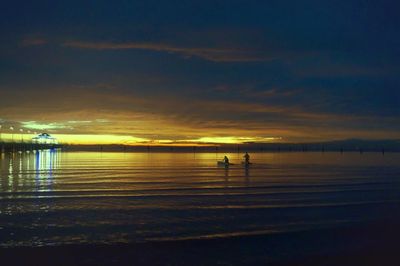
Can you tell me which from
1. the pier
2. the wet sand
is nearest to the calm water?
the wet sand

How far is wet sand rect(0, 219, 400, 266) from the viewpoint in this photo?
36.6ft

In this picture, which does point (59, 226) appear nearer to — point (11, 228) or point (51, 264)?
point (11, 228)

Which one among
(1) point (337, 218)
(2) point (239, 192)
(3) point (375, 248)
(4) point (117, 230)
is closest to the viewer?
(3) point (375, 248)

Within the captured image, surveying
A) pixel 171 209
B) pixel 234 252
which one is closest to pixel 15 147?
pixel 171 209

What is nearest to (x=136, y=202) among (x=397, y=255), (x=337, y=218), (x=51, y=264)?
(x=337, y=218)

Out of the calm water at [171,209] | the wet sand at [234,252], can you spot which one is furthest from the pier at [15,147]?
the wet sand at [234,252]

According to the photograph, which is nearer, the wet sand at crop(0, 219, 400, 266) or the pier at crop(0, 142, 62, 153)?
the wet sand at crop(0, 219, 400, 266)

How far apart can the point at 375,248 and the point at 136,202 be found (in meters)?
11.7

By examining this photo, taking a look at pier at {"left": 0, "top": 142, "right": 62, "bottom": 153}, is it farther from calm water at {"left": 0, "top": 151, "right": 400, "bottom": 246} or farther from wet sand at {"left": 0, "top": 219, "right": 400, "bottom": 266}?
wet sand at {"left": 0, "top": 219, "right": 400, "bottom": 266}

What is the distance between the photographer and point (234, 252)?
12055mm

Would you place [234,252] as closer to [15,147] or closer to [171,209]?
[171,209]

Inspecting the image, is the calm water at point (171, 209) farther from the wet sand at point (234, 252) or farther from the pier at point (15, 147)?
the pier at point (15, 147)

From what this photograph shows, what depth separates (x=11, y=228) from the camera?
14859 millimetres

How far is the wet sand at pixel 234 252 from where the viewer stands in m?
11.2
